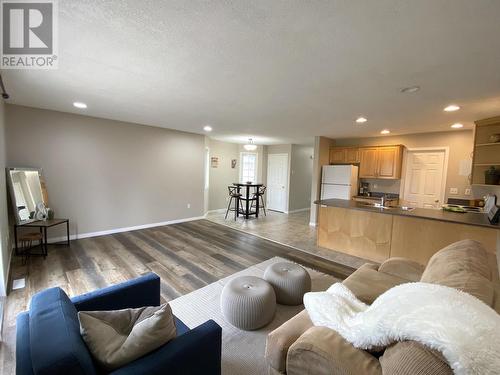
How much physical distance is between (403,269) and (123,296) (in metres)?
2.55

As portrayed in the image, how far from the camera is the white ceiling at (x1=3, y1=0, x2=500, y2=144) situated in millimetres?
1354

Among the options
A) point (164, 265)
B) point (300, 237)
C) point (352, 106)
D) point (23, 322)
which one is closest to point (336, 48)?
point (352, 106)

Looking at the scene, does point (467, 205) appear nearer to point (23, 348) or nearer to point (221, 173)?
point (221, 173)

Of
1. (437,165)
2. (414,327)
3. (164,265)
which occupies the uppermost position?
(437,165)

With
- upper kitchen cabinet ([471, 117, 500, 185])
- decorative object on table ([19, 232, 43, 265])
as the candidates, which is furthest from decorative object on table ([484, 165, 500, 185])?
decorative object on table ([19, 232, 43, 265])

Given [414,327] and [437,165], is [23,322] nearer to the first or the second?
[414,327]

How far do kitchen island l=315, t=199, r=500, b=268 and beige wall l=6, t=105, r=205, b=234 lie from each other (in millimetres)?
3663

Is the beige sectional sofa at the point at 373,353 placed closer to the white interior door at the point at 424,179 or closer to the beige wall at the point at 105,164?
the white interior door at the point at 424,179

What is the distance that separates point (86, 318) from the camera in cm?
97

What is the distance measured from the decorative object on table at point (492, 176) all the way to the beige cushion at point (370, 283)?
298cm

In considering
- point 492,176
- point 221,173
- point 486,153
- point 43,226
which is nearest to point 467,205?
point 492,176

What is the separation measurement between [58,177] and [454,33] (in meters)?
5.54

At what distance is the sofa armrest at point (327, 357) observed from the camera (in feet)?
2.97

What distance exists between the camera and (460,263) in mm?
1473
